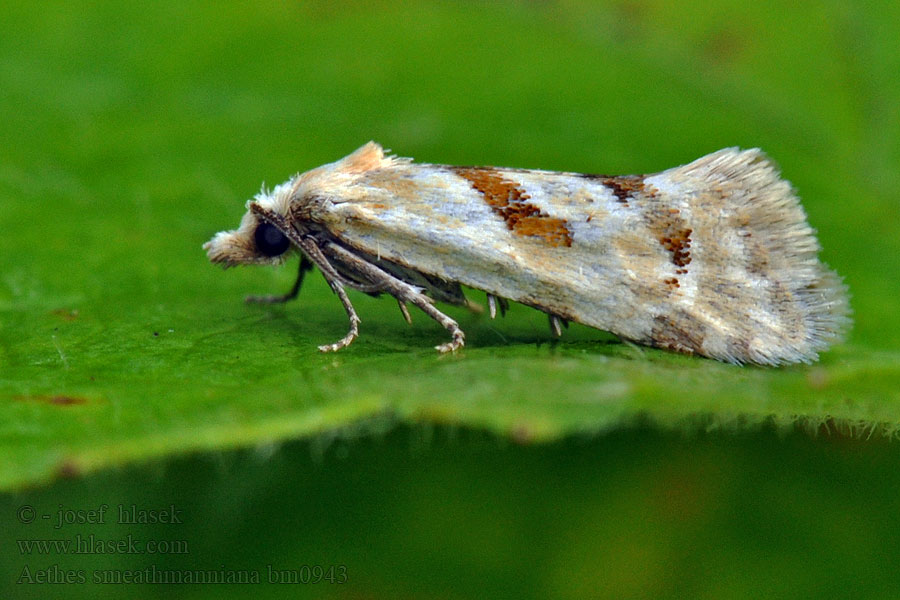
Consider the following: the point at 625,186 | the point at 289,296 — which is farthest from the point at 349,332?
A: the point at 625,186

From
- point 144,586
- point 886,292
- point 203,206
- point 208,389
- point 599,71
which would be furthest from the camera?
point 599,71

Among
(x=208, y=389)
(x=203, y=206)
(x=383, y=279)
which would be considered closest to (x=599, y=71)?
(x=203, y=206)

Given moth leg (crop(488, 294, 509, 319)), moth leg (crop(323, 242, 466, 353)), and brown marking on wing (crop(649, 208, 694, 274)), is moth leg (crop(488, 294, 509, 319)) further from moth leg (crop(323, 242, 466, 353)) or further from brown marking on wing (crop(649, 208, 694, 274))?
brown marking on wing (crop(649, 208, 694, 274))

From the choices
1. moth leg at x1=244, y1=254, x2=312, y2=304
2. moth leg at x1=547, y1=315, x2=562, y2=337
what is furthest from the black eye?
moth leg at x1=547, y1=315, x2=562, y2=337

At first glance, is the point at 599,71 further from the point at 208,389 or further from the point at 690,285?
the point at 208,389

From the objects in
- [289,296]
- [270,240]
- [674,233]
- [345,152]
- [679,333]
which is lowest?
[289,296]

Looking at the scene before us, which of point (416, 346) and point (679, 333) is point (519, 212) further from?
point (679, 333)
